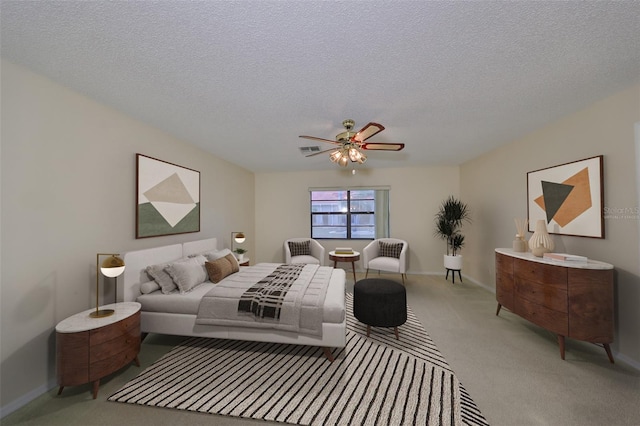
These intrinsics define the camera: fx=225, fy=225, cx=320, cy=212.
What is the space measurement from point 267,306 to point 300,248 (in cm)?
314

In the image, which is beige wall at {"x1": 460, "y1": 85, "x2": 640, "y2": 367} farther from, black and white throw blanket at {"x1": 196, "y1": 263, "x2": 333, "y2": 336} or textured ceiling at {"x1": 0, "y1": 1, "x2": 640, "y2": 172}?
black and white throw blanket at {"x1": 196, "y1": 263, "x2": 333, "y2": 336}

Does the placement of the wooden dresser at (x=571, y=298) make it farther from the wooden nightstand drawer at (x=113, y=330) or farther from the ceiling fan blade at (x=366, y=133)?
the wooden nightstand drawer at (x=113, y=330)

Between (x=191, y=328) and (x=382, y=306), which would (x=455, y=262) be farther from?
(x=191, y=328)

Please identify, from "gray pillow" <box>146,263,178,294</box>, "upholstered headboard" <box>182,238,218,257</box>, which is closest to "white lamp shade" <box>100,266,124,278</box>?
"gray pillow" <box>146,263,178,294</box>

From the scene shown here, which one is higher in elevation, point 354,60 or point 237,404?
point 354,60

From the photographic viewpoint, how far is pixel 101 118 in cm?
238

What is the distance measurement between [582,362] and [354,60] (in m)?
3.55

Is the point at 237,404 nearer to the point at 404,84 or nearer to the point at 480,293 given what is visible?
the point at 404,84

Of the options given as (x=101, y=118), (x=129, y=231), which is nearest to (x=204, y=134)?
(x=101, y=118)

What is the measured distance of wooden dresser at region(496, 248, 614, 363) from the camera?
2.14m

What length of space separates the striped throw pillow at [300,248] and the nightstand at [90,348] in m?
3.55

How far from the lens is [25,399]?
1.77 m

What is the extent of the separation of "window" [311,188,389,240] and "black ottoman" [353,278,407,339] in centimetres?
316

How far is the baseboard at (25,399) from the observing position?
1672 mm
